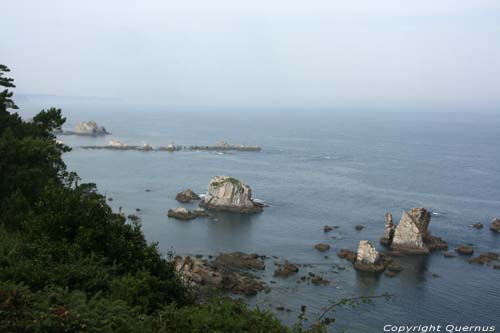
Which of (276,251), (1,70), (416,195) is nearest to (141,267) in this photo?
(1,70)

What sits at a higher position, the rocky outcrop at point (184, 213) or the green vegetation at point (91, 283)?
the green vegetation at point (91, 283)

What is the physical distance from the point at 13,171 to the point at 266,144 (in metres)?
114

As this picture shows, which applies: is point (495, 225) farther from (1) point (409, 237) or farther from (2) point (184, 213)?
(2) point (184, 213)

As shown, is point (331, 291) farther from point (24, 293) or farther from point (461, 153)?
point (461, 153)

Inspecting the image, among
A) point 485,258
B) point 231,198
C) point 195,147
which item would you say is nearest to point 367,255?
point 485,258

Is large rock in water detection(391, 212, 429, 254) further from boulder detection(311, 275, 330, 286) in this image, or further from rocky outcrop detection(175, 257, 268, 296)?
rocky outcrop detection(175, 257, 268, 296)

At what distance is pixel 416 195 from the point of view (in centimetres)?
7344

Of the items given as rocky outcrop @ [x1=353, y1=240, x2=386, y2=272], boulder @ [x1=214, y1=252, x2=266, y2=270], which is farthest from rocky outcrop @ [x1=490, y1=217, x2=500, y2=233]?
boulder @ [x1=214, y1=252, x2=266, y2=270]

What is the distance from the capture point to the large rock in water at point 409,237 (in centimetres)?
4838

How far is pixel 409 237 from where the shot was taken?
161 ft

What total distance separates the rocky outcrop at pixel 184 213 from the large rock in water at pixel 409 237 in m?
24.1

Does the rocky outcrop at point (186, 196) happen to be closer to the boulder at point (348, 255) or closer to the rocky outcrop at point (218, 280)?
the boulder at point (348, 255)

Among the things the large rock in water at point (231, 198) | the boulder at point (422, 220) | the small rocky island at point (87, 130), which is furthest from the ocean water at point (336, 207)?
the small rocky island at point (87, 130)

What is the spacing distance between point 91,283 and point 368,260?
34.9 meters
